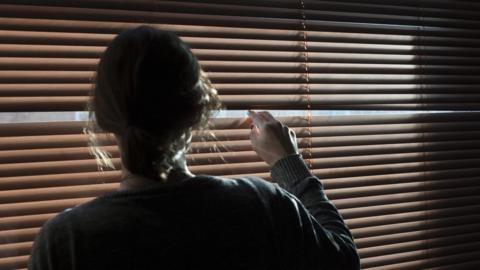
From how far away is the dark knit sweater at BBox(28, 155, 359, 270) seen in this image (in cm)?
71

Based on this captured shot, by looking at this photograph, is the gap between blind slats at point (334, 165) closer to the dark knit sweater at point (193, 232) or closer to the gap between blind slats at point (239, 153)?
the gap between blind slats at point (239, 153)

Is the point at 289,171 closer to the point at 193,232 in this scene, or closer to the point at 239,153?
the point at 239,153

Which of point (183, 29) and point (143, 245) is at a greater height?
point (183, 29)

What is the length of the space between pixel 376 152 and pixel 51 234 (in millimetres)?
898

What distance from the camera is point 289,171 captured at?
39.5 inches

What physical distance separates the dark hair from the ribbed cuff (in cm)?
29

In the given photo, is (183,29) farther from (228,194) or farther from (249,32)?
(228,194)

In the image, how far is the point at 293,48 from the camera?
4.03 feet

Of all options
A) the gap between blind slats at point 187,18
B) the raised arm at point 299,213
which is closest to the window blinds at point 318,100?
the gap between blind slats at point 187,18

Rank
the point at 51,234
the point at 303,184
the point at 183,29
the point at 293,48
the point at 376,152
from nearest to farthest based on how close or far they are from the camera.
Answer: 1. the point at 51,234
2. the point at 303,184
3. the point at 183,29
4. the point at 293,48
5. the point at 376,152

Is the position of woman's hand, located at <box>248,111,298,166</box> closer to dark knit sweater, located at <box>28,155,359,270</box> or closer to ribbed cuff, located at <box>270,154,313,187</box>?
ribbed cuff, located at <box>270,154,313,187</box>

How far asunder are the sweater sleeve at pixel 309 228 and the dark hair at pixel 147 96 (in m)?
0.22

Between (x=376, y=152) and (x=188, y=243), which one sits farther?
(x=376, y=152)

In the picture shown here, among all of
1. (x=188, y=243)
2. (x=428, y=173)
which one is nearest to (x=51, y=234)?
(x=188, y=243)
